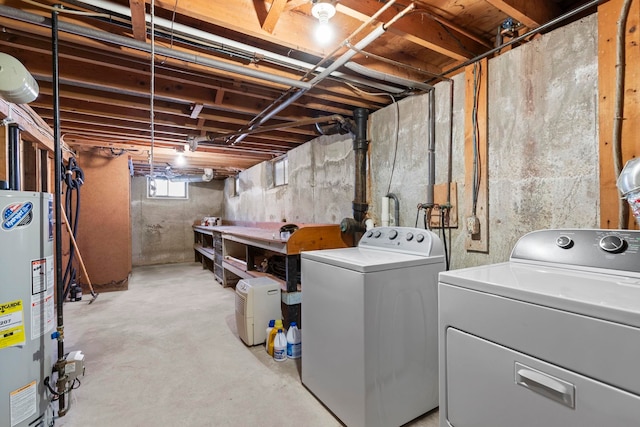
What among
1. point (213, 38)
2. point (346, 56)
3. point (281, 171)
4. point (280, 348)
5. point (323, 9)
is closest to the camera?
point (323, 9)

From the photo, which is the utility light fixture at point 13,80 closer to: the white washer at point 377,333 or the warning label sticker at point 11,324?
the warning label sticker at point 11,324

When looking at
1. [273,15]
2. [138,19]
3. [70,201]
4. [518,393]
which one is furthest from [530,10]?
[70,201]

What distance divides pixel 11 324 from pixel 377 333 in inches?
71.5

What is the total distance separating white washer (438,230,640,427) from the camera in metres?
0.76

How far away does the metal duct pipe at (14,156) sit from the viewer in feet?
7.37

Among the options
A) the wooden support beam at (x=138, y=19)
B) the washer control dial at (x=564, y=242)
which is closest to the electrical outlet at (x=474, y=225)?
the washer control dial at (x=564, y=242)

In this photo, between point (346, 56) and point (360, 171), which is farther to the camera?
point (360, 171)

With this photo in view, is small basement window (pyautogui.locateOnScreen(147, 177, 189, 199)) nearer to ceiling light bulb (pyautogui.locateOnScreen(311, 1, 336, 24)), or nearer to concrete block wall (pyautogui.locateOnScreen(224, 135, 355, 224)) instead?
concrete block wall (pyautogui.locateOnScreen(224, 135, 355, 224))

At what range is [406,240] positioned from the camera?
6.68 ft

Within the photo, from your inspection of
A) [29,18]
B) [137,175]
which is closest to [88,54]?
[29,18]

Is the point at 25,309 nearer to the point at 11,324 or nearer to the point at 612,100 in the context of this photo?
the point at 11,324

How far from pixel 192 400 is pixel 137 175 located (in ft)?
23.2

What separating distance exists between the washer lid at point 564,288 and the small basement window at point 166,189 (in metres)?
8.05

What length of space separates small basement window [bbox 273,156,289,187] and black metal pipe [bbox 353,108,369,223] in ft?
6.96
